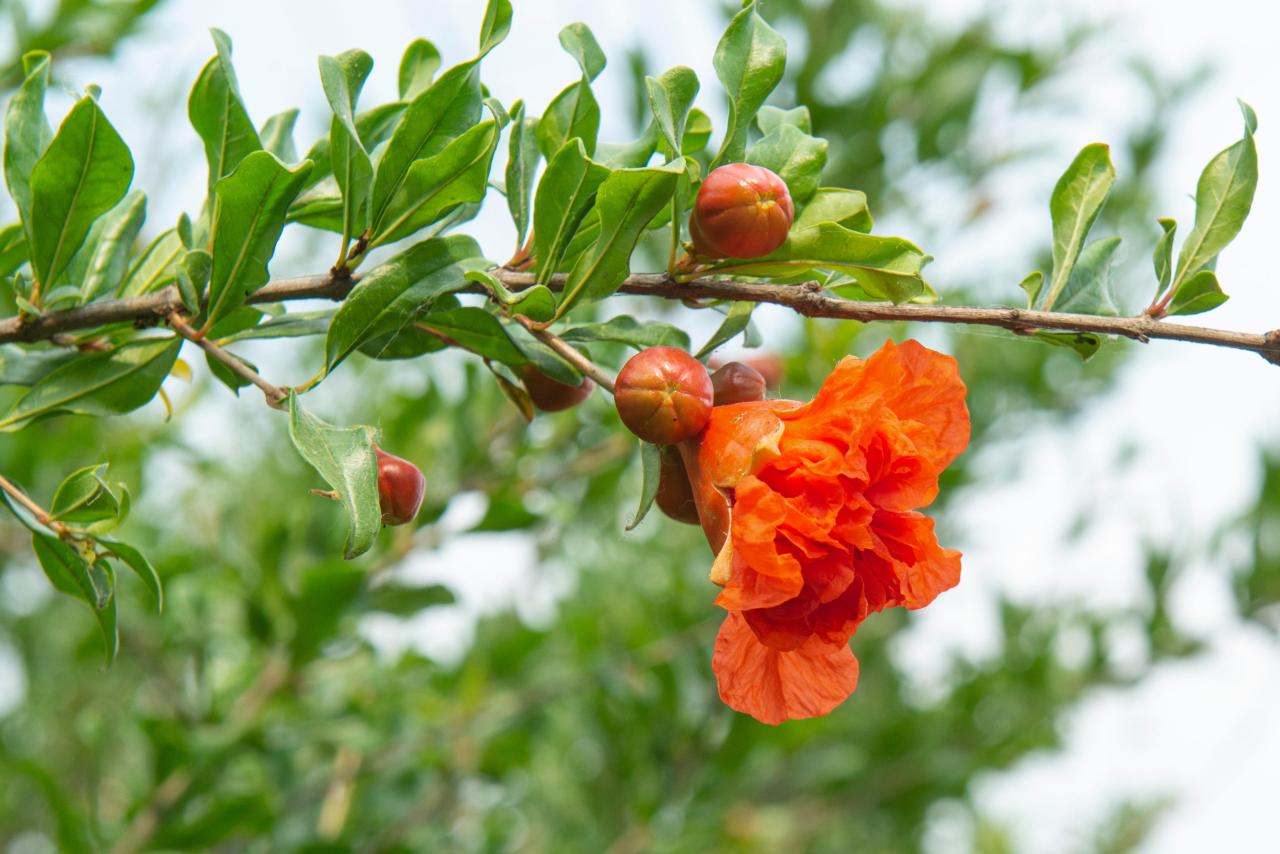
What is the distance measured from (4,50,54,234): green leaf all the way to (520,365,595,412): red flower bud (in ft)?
1.66

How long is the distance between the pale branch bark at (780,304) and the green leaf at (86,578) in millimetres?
203

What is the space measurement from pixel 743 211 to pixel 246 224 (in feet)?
1.48

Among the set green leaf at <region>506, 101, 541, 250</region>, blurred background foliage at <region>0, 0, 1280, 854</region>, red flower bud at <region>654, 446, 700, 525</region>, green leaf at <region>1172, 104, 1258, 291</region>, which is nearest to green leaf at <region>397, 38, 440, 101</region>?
green leaf at <region>506, 101, 541, 250</region>

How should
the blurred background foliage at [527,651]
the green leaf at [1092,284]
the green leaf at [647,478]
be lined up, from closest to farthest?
the green leaf at [647,478] → the green leaf at [1092,284] → the blurred background foliage at [527,651]

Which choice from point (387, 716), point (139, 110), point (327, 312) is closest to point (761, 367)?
point (387, 716)

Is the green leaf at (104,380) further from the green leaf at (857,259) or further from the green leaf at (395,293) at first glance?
the green leaf at (857,259)

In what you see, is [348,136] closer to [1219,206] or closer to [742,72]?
[742,72]

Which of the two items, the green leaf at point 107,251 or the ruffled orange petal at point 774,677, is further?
the green leaf at point 107,251

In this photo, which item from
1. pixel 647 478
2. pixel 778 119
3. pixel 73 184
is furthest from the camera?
pixel 778 119

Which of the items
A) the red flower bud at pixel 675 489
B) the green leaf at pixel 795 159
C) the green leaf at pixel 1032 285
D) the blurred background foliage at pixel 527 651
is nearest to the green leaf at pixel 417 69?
the green leaf at pixel 795 159

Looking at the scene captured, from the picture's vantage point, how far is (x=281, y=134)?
4.48 ft

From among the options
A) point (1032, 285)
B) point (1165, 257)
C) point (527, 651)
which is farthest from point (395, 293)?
point (527, 651)

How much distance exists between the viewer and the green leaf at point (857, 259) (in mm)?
1028

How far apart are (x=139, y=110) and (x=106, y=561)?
344cm
